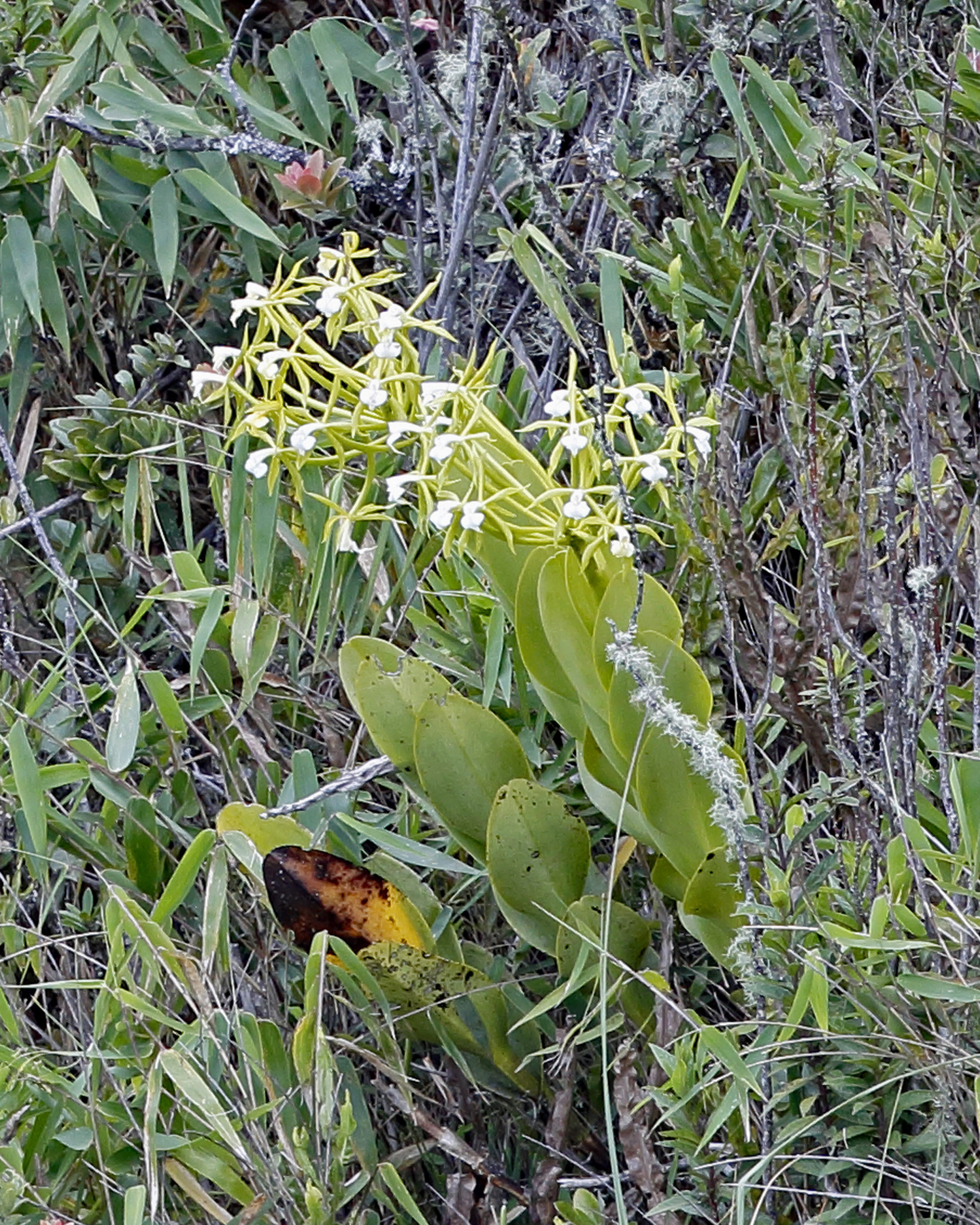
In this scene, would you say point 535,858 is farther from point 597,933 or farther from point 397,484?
point 397,484

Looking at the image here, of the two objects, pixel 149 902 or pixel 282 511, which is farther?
pixel 282 511

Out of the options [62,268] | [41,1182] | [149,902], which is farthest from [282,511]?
[41,1182]

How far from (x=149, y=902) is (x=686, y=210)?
2.98ft

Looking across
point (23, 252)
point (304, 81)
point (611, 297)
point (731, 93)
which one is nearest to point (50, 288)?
point (23, 252)

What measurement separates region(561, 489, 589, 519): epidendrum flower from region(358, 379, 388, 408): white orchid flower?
0.15 metres

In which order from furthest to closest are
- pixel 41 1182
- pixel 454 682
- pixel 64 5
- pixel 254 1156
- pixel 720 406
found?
1. pixel 64 5
2. pixel 454 682
3. pixel 720 406
4. pixel 41 1182
5. pixel 254 1156

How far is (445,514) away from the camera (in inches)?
38.2

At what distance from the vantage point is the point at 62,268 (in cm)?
177

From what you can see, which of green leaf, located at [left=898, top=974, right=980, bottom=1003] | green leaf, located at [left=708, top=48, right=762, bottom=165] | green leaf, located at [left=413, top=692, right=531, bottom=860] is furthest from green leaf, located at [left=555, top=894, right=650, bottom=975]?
green leaf, located at [left=708, top=48, right=762, bottom=165]

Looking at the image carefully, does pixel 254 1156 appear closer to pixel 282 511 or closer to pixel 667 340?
pixel 282 511

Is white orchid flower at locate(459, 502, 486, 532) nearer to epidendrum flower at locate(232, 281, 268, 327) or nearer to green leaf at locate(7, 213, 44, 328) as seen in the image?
epidendrum flower at locate(232, 281, 268, 327)

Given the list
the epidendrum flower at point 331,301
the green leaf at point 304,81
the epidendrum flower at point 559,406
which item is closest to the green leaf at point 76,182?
the green leaf at point 304,81

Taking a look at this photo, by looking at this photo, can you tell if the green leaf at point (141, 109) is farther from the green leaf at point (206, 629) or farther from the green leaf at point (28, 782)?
the green leaf at point (28, 782)

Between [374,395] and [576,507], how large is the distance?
160mm
